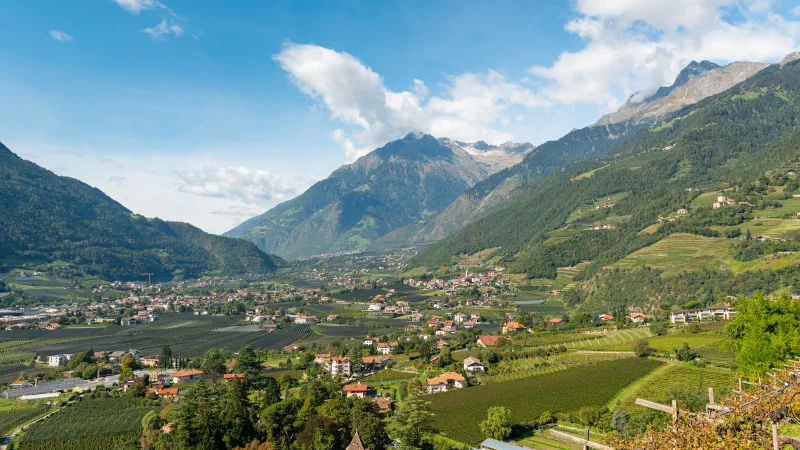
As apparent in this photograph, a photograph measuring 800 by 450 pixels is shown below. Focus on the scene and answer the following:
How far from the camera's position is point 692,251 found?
95875mm

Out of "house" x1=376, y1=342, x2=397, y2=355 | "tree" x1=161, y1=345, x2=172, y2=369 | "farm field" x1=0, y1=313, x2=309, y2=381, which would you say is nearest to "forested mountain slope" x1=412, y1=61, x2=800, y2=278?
"house" x1=376, y1=342, x2=397, y2=355

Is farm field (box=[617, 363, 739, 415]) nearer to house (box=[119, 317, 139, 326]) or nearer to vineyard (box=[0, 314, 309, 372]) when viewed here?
vineyard (box=[0, 314, 309, 372])

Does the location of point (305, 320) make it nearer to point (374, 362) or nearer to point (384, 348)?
point (384, 348)

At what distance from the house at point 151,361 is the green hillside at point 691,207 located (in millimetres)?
87808

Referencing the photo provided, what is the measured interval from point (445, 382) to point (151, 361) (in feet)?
157

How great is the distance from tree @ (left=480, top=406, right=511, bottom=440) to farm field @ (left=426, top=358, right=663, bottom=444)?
2.94ft

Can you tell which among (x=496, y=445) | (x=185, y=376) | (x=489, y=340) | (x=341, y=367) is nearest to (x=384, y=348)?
(x=341, y=367)

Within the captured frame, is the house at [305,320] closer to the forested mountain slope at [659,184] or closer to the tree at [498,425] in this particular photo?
the forested mountain slope at [659,184]

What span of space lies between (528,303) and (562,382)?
61.9m

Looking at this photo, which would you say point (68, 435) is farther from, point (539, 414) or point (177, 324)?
point (177, 324)

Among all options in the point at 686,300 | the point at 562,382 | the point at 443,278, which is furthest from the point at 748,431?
the point at 443,278

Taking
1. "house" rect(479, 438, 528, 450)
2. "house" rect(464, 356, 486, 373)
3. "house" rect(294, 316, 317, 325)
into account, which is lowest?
"house" rect(294, 316, 317, 325)

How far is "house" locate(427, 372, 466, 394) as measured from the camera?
5308 centimetres

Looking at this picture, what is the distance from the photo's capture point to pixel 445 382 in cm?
5366
